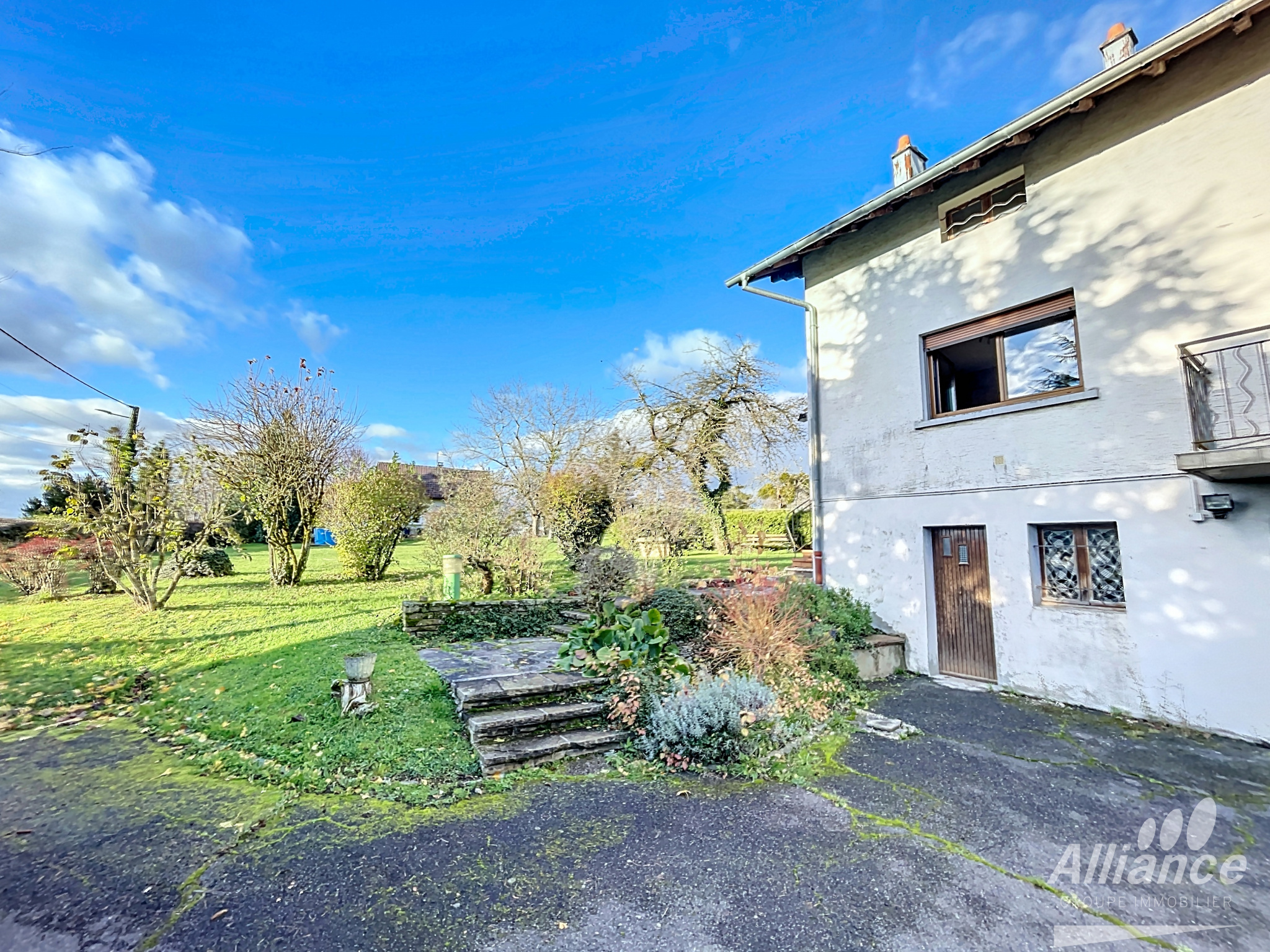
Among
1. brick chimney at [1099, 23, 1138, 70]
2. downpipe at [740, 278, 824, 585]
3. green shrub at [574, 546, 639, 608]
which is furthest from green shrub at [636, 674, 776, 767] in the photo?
brick chimney at [1099, 23, 1138, 70]

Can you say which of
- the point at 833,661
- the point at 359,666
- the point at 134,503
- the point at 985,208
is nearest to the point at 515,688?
the point at 359,666

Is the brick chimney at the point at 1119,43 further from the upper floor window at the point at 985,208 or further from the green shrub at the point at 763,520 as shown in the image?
the green shrub at the point at 763,520

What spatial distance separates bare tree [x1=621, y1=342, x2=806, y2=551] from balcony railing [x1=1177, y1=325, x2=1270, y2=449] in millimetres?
11828

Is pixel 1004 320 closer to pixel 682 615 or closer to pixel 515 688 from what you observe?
pixel 682 615

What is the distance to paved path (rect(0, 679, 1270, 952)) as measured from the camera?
2.60 meters

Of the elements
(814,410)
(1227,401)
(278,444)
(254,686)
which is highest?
(278,444)

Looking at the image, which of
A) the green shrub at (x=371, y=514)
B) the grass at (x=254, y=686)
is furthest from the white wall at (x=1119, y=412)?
the green shrub at (x=371, y=514)

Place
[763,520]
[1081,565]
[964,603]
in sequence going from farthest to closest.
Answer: [763,520]
[964,603]
[1081,565]

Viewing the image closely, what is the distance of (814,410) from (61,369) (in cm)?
1480

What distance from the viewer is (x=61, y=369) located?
10633 millimetres

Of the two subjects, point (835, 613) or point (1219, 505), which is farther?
point (835, 613)

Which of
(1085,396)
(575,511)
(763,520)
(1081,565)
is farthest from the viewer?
(763,520)

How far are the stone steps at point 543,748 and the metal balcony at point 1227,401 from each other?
20.7 feet

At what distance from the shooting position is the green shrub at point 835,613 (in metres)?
7.28
